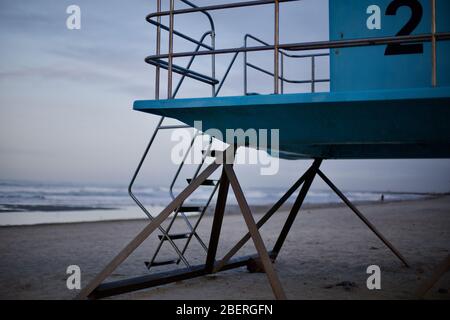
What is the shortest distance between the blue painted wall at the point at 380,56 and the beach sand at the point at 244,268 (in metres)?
2.33

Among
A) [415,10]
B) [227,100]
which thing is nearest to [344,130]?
[227,100]

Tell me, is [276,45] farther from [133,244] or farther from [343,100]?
[133,244]

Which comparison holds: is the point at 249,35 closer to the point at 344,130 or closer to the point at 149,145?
the point at 149,145

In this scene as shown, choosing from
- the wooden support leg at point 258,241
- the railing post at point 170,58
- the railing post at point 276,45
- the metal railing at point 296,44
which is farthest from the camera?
the railing post at point 170,58

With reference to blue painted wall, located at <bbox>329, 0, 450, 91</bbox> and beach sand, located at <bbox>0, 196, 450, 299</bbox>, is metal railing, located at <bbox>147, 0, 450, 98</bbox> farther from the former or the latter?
beach sand, located at <bbox>0, 196, 450, 299</bbox>

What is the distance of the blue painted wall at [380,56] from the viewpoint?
5746 mm

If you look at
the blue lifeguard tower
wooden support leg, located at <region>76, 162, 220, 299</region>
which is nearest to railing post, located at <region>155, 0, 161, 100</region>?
the blue lifeguard tower

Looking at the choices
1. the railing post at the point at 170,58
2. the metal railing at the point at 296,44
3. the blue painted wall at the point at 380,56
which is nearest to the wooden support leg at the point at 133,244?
the railing post at the point at 170,58

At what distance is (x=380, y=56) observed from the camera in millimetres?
5977

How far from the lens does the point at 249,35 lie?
25.8ft

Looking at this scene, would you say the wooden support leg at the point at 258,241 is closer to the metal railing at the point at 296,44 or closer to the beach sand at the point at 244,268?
the beach sand at the point at 244,268

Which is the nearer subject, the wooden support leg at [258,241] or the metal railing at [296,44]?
the metal railing at [296,44]

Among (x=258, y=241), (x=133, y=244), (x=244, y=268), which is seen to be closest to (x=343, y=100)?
(x=258, y=241)
